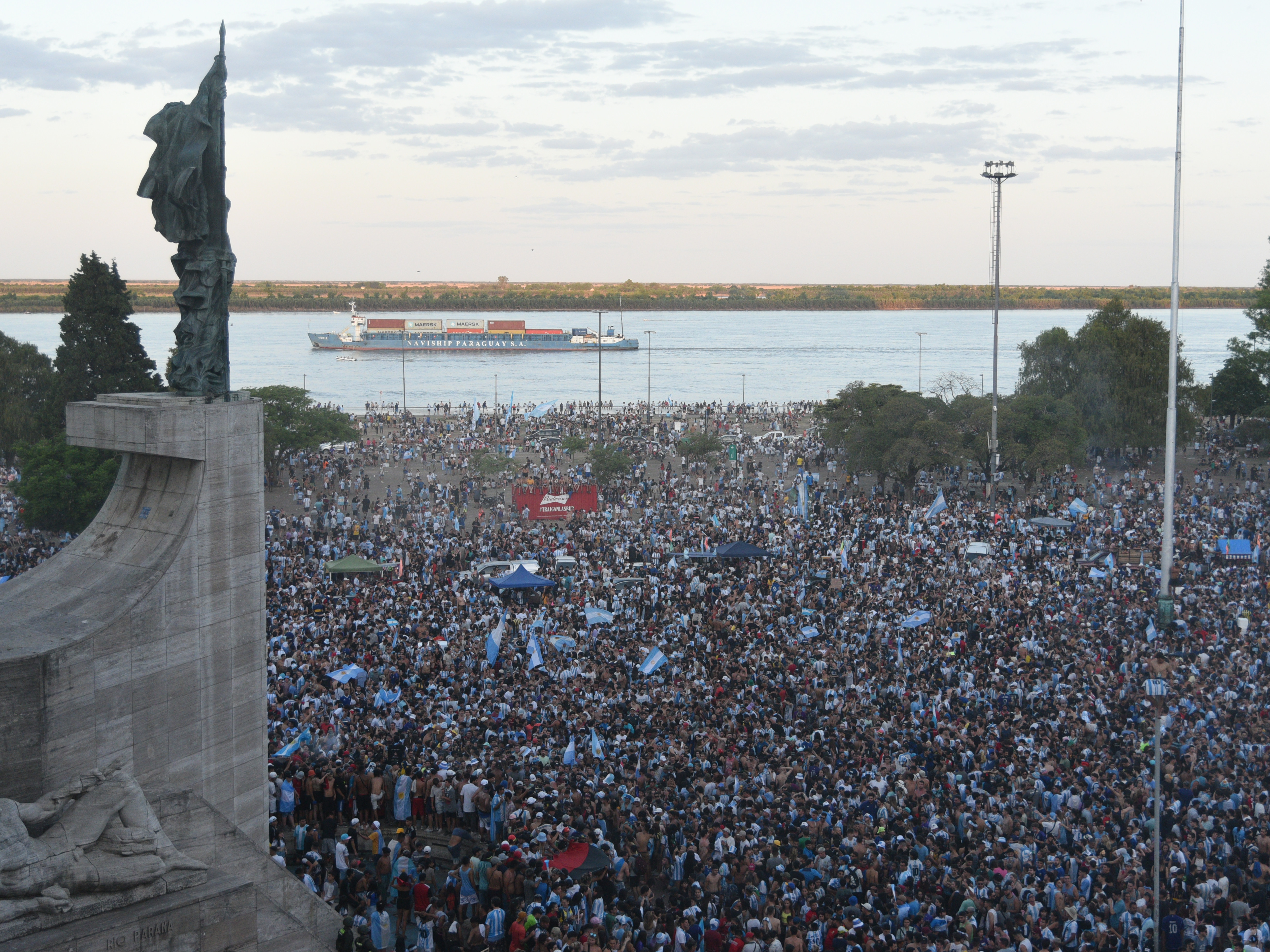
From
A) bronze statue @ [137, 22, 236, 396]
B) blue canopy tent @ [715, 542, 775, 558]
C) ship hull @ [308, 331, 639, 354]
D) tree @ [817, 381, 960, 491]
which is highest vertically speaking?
ship hull @ [308, 331, 639, 354]

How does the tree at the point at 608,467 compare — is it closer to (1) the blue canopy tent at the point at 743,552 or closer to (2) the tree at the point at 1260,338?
(1) the blue canopy tent at the point at 743,552

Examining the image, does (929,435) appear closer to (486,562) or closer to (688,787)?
(486,562)

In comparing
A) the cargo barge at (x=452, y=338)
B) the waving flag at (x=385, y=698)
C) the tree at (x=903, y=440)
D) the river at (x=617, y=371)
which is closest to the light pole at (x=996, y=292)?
the tree at (x=903, y=440)

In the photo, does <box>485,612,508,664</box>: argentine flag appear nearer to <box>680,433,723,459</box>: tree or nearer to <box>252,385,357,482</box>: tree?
<box>252,385,357,482</box>: tree

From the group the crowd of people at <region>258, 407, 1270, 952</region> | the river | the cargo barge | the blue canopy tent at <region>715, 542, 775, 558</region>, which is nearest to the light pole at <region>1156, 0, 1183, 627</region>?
the crowd of people at <region>258, 407, 1270, 952</region>

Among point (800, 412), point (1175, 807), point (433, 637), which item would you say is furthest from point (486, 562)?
point (800, 412)
